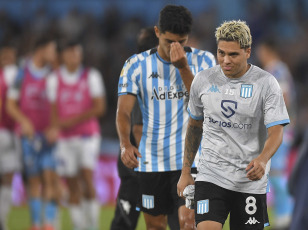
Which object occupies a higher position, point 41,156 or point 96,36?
point 96,36

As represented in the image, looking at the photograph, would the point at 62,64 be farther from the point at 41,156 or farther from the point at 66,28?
the point at 66,28

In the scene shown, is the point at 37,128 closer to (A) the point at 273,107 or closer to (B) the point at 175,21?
(B) the point at 175,21

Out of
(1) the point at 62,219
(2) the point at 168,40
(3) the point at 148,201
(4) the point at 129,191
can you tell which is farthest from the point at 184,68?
(1) the point at 62,219

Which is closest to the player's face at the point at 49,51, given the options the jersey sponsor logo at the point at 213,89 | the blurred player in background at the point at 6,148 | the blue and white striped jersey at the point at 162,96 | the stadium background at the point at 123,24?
the blurred player in background at the point at 6,148

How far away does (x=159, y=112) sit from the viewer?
18.7 ft

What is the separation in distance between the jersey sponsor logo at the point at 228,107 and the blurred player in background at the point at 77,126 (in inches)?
171

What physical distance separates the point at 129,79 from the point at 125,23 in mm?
10985

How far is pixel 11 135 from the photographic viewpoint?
9469 millimetres

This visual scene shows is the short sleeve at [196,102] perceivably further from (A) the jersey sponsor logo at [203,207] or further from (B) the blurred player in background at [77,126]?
(B) the blurred player in background at [77,126]

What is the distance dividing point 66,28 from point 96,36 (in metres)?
0.71

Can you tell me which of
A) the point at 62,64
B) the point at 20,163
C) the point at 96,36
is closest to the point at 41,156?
the point at 20,163

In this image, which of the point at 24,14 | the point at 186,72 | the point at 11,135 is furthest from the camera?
the point at 24,14

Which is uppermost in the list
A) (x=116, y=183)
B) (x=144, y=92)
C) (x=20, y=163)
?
(x=144, y=92)

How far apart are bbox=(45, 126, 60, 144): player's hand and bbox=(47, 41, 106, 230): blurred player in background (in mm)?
110
